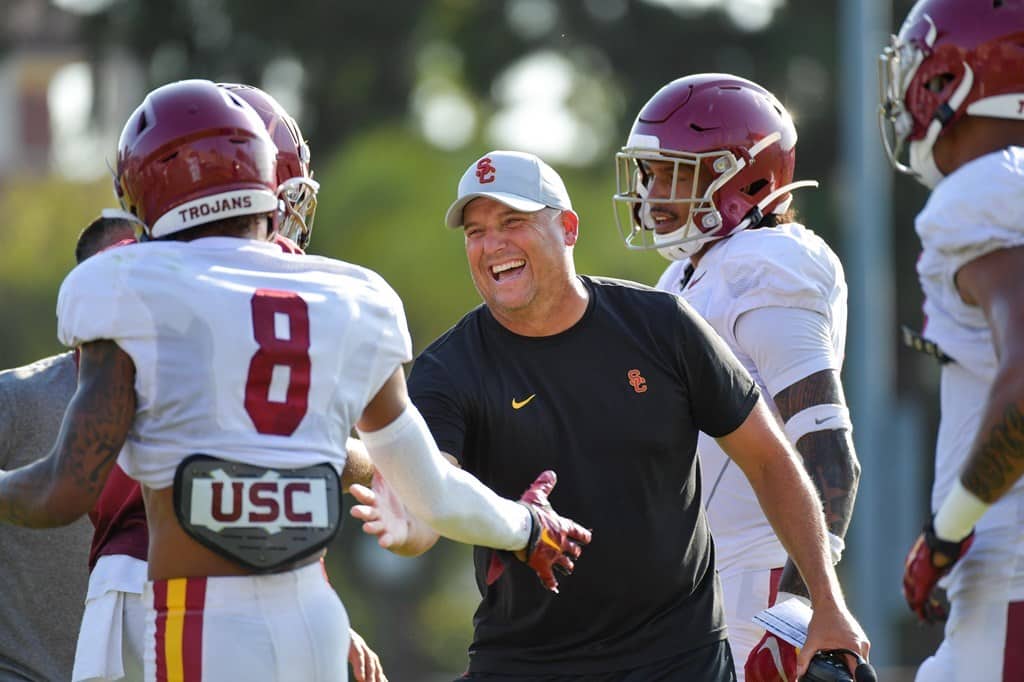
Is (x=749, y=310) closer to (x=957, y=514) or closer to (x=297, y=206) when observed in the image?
(x=297, y=206)

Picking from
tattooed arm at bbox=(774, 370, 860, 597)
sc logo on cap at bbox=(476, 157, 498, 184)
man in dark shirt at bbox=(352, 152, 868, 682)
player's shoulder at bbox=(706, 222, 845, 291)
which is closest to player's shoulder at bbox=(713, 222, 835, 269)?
player's shoulder at bbox=(706, 222, 845, 291)

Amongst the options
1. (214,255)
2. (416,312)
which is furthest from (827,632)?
(416,312)

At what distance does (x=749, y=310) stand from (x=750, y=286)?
2.8 inches

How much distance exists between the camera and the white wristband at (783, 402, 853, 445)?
5.23m

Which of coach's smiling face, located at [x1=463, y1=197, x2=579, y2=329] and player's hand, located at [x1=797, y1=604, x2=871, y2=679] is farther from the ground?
coach's smiling face, located at [x1=463, y1=197, x2=579, y2=329]

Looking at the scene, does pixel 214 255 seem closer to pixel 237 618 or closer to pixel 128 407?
pixel 128 407

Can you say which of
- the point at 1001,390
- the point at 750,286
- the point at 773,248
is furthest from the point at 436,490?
the point at 773,248

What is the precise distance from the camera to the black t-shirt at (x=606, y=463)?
487 cm

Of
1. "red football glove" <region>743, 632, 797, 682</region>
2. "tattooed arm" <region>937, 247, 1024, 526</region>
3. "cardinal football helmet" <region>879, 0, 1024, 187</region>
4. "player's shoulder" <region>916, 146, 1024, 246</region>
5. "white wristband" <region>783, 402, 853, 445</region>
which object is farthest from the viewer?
A: "white wristband" <region>783, 402, 853, 445</region>

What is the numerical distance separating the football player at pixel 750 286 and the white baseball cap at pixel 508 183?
0.68 meters

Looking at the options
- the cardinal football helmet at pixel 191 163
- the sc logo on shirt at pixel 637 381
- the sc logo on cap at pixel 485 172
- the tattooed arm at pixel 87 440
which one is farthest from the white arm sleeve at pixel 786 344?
the tattooed arm at pixel 87 440

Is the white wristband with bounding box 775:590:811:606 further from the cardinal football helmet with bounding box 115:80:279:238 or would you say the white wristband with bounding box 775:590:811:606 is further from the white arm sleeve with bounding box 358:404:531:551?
the cardinal football helmet with bounding box 115:80:279:238

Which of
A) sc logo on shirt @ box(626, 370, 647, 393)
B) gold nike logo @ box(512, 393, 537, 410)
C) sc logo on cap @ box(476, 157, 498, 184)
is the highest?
sc logo on cap @ box(476, 157, 498, 184)

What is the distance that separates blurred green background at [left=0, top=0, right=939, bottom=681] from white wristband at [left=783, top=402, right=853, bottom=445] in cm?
1798
